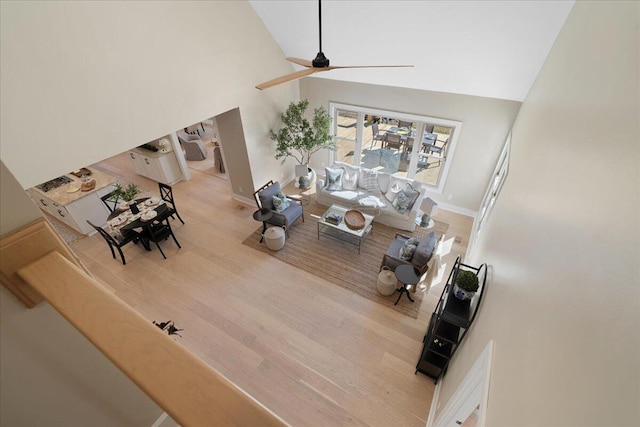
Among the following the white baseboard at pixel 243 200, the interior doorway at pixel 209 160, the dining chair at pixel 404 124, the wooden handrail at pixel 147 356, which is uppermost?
the wooden handrail at pixel 147 356

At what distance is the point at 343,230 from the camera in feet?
18.6

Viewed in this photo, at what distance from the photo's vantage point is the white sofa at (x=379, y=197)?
20.3 feet

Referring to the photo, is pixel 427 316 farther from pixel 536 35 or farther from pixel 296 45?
pixel 296 45

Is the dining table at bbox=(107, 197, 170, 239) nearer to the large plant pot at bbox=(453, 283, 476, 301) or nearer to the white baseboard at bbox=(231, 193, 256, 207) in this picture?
the white baseboard at bbox=(231, 193, 256, 207)

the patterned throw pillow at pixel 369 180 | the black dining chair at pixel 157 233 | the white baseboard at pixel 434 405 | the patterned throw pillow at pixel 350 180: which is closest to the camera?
the white baseboard at pixel 434 405

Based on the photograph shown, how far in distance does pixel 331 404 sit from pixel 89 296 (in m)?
3.72

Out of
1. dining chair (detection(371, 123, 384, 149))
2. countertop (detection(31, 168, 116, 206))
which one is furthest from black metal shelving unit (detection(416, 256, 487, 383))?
countertop (detection(31, 168, 116, 206))

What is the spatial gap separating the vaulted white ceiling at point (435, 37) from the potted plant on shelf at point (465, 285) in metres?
3.27

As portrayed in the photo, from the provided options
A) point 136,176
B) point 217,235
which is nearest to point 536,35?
point 217,235

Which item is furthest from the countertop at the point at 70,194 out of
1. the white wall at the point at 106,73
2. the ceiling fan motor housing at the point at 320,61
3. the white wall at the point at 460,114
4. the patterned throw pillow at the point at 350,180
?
the ceiling fan motor housing at the point at 320,61

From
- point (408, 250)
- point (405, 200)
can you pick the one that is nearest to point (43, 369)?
point (408, 250)

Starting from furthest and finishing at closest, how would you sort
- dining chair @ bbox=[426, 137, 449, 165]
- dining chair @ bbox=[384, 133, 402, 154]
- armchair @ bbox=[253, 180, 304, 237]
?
1. dining chair @ bbox=[384, 133, 402, 154]
2. dining chair @ bbox=[426, 137, 449, 165]
3. armchair @ bbox=[253, 180, 304, 237]

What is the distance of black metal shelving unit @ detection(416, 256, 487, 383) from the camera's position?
2.86m

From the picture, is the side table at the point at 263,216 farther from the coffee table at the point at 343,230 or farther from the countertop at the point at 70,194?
the countertop at the point at 70,194
